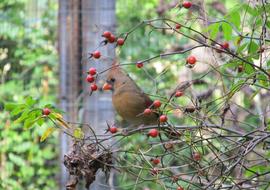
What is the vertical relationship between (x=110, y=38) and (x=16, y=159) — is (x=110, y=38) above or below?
above

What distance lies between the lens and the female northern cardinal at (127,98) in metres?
3.01

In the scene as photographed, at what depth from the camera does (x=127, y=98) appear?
122 inches

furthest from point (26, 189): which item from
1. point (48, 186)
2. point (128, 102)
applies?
point (128, 102)

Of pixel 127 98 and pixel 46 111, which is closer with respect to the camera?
pixel 46 111

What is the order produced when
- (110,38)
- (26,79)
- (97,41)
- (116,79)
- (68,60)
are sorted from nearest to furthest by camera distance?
(110,38) < (116,79) < (97,41) < (68,60) < (26,79)

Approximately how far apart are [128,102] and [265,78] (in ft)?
4.03

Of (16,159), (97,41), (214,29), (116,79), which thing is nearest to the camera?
(214,29)

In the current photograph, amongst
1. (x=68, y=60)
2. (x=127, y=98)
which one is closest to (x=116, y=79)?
(x=127, y=98)

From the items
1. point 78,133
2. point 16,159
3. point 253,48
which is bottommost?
point 16,159

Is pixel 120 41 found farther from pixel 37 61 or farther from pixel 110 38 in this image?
pixel 37 61

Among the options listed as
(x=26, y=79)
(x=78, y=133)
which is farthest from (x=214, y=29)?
(x=26, y=79)

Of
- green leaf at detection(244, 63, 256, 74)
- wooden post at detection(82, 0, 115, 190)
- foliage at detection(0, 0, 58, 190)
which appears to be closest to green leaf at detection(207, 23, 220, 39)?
green leaf at detection(244, 63, 256, 74)

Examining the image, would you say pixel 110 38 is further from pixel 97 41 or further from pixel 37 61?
pixel 37 61

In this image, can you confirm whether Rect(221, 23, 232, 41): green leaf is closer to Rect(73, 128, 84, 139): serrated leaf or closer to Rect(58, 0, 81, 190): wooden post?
Rect(73, 128, 84, 139): serrated leaf
